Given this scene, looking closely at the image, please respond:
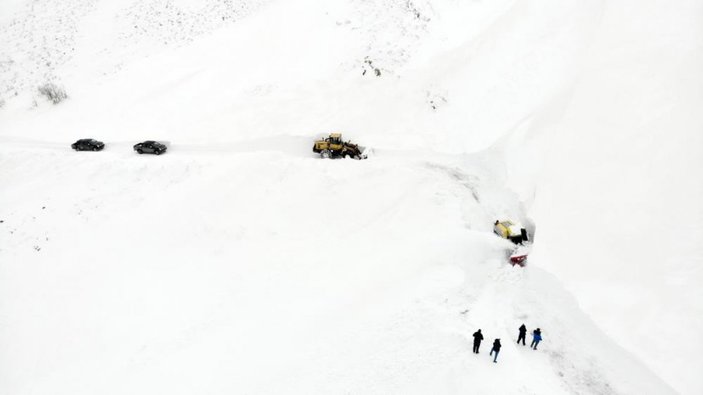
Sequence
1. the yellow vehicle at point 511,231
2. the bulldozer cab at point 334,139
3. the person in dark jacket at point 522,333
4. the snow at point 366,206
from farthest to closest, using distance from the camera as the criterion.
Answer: the bulldozer cab at point 334,139
the yellow vehicle at point 511,231
the snow at point 366,206
the person in dark jacket at point 522,333

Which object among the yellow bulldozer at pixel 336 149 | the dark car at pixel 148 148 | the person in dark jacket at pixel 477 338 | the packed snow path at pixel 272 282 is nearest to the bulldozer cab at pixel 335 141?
the yellow bulldozer at pixel 336 149

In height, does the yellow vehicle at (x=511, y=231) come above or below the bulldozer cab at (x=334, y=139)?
below

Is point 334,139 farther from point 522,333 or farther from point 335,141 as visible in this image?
point 522,333

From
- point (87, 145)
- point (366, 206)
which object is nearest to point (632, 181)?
point (366, 206)

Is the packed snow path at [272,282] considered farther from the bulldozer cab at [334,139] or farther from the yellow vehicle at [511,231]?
the bulldozer cab at [334,139]

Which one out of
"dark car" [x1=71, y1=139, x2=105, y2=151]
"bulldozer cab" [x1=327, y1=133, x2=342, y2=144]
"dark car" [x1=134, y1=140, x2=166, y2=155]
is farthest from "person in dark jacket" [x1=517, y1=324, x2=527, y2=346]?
"dark car" [x1=71, y1=139, x2=105, y2=151]

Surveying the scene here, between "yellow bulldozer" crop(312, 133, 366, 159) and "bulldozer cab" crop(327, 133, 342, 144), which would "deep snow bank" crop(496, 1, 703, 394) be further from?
"bulldozer cab" crop(327, 133, 342, 144)

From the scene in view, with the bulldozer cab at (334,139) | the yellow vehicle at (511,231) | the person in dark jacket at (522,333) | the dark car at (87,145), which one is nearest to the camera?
the person in dark jacket at (522,333)

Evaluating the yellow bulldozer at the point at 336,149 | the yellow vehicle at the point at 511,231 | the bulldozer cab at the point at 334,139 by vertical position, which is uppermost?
the bulldozer cab at the point at 334,139
